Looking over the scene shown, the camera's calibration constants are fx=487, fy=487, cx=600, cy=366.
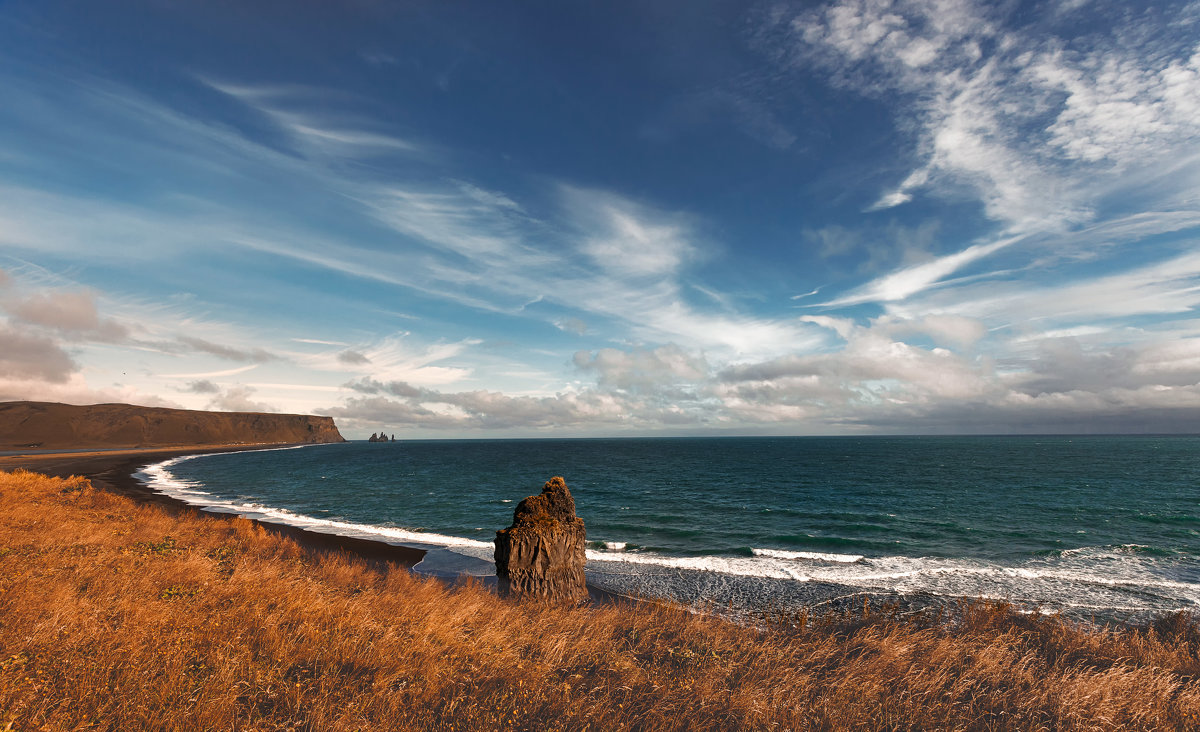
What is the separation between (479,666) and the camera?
26.2ft

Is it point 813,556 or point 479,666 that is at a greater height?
point 479,666

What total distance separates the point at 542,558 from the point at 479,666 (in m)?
7.76

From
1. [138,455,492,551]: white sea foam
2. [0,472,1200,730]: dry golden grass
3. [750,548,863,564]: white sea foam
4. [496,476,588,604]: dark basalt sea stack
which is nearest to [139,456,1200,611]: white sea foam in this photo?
[750,548,863,564]: white sea foam

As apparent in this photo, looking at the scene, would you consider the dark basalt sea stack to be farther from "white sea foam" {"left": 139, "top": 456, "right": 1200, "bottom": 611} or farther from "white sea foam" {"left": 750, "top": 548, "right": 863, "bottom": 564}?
"white sea foam" {"left": 750, "top": 548, "right": 863, "bottom": 564}

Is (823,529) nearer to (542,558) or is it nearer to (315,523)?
(542,558)

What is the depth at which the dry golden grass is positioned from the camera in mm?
6297

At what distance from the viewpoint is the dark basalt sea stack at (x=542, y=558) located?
50.9 ft

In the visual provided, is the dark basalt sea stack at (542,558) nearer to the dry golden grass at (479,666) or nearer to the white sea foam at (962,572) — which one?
the dry golden grass at (479,666)

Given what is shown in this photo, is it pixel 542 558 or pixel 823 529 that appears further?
pixel 823 529

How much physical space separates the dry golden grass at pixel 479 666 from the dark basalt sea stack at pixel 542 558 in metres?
3.02

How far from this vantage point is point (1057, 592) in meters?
19.8

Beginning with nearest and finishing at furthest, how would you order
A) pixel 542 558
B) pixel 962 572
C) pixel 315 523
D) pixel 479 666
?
pixel 479 666, pixel 542 558, pixel 962 572, pixel 315 523

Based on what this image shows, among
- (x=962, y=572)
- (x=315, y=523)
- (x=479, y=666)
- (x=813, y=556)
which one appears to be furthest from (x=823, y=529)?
(x=315, y=523)

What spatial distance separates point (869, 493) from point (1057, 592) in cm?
3385
